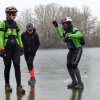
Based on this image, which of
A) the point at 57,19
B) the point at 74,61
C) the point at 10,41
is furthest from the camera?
the point at 57,19

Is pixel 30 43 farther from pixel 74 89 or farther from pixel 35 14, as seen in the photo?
pixel 35 14

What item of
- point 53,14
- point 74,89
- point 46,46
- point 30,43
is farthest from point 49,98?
point 53,14

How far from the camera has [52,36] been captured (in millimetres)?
77188

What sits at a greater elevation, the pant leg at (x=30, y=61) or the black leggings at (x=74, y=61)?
the black leggings at (x=74, y=61)

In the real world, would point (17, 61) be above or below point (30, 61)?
above

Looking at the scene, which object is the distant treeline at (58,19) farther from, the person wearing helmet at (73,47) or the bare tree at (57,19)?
the person wearing helmet at (73,47)

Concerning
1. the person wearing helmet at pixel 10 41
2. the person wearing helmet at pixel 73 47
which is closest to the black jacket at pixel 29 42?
the person wearing helmet at pixel 73 47

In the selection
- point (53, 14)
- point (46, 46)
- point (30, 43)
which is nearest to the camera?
point (30, 43)

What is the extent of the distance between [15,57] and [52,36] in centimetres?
6778

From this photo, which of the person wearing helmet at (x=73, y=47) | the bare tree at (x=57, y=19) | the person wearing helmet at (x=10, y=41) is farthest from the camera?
the bare tree at (x=57, y=19)

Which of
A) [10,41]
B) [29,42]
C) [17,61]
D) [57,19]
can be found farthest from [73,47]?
[57,19]

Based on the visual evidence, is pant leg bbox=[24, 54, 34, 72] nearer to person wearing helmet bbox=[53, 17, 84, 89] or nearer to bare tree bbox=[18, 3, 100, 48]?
person wearing helmet bbox=[53, 17, 84, 89]

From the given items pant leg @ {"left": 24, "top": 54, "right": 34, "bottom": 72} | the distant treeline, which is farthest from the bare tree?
pant leg @ {"left": 24, "top": 54, "right": 34, "bottom": 72}

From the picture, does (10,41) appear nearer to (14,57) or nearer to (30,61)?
(14,57)
